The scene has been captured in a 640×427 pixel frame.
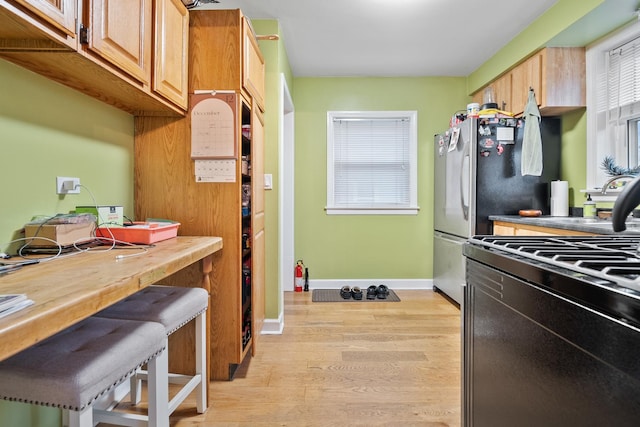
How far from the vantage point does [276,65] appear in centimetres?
287

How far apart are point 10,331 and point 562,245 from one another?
48.0 inches

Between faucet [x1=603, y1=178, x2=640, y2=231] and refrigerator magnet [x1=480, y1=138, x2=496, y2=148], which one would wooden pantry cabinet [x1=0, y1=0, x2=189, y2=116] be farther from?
refrigerator magnet [x1=480, y1=138, x2=496, y2=148]

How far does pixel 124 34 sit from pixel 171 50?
40 centimetres

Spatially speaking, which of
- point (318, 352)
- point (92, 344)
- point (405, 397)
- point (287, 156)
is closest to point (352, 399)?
point (405, 397)

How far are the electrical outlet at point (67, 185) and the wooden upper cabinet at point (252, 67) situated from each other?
0.99 meters

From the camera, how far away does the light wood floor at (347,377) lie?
69.1 inches

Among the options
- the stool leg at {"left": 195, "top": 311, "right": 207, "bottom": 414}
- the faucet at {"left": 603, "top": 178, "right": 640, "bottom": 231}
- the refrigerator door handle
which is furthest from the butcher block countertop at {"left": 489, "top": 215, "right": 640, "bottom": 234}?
the stool leg at {"left": 195, "top": 311, "right": 207, "bottom": 414}

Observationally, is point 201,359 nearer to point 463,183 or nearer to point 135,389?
point 135,389

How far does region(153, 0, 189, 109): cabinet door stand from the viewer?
164cm

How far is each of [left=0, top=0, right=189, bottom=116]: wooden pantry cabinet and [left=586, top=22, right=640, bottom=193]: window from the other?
3001 mm

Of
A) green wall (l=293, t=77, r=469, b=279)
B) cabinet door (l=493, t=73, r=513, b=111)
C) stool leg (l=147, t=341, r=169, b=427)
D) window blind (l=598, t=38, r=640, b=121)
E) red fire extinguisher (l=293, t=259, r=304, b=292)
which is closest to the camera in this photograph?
stool leg (l=147, t=341, r=169, b=427)

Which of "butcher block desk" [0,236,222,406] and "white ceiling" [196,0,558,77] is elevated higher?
"white ceiling" [196,0,558,77]

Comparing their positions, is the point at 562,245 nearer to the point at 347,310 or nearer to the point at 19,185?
the point at 19,185

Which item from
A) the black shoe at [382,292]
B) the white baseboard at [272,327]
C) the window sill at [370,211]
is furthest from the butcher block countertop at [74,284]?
the window sill at [370,211]
